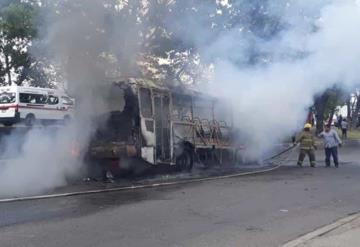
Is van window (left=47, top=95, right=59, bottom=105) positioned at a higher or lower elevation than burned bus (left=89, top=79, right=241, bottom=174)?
higher

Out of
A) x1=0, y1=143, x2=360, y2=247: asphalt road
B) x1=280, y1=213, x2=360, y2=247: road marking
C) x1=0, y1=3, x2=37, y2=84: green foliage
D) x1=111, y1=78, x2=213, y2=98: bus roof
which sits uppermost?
x1=0, y1=3, x2=37, y2=84: green foliage

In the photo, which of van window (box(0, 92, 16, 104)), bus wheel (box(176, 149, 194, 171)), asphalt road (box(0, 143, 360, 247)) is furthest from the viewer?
van window (box(0, 92, 16, 104))

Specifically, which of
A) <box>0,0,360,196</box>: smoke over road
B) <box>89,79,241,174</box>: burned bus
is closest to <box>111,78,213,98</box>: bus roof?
<box>89,79,241,174</box>: burned bus

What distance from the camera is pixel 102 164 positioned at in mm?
14141

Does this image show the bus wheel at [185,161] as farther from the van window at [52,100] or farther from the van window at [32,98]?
the van window at [32,98]

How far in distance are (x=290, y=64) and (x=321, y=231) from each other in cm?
831

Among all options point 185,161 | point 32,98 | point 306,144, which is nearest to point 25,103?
point 32,98

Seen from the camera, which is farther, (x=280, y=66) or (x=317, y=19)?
(x=280, y=66)

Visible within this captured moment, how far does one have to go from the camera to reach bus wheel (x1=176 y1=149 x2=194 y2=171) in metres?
15.7

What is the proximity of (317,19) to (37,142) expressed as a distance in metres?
7.18

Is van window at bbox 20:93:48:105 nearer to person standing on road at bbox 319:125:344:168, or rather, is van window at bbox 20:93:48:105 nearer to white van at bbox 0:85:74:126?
white van at bbox 0:85:74:126

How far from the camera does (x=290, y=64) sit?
49.7 ft

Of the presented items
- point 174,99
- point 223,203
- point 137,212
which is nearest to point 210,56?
point 174,99

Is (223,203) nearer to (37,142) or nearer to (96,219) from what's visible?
(96,219)
